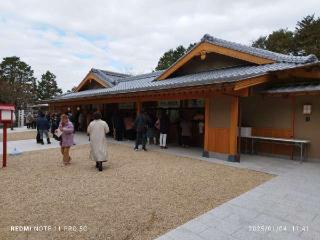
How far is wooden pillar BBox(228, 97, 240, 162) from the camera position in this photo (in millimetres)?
7988

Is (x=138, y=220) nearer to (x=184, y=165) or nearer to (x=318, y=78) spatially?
(x=184, y=165)

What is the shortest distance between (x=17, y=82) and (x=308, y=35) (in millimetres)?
35505

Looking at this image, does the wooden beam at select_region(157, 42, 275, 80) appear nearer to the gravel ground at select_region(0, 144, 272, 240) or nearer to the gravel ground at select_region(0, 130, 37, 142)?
the gravel ground at select_region(0, 144, 272, 240)

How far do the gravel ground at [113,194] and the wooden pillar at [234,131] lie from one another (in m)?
0.84

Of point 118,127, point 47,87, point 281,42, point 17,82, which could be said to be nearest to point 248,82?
point 118,127

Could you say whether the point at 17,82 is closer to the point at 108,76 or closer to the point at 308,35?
the point at 108,76

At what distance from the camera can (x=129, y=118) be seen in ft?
44.1

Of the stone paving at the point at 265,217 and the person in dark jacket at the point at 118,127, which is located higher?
the person in dark jacket at the point at 118,127

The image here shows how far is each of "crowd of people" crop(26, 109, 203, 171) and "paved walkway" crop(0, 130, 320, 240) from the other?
374 centimetres

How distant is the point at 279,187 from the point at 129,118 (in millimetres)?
9028

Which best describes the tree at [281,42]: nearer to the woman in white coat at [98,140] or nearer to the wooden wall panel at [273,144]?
the wooden wall panel at [273,144]

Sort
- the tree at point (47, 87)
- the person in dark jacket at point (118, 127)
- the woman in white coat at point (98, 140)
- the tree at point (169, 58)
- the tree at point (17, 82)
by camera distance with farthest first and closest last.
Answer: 1. the tree at point (47, 87)
2. the tree at point (169, 58)
3. the tree at point (17, 82)
4. the person in dark jacket at point (118, 127)
5. the woman in white coat at point (98, 140)

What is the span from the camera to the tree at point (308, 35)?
77.5ft

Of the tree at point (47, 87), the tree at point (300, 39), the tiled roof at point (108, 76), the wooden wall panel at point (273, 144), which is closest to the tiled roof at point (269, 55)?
the wooden wall panel at point (273, 144)
